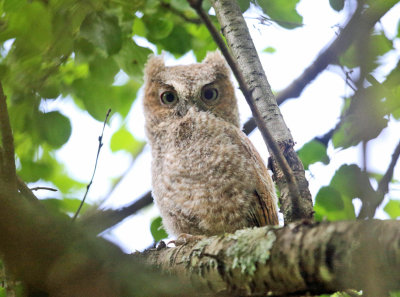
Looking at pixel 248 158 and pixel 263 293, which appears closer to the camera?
pixel 263 293

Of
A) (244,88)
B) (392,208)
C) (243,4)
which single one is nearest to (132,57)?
(243,4)

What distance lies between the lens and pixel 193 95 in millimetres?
3035

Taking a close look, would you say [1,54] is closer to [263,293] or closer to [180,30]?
[180,30]

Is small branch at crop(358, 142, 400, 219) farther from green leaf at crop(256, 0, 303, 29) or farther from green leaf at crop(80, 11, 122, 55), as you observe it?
green leaf at crop(80, 11, 122, 55)

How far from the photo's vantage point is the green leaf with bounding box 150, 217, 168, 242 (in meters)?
2.68

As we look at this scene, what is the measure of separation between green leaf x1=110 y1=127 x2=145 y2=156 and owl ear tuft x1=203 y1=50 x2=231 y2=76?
105cm

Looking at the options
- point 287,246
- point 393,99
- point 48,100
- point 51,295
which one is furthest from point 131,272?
point 48,100

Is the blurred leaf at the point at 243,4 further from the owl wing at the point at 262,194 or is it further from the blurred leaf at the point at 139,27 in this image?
the owl wing at the point at 262,194

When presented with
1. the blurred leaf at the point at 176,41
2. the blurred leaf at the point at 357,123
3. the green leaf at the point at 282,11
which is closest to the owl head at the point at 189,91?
the blurred leaf at the point at 176,41

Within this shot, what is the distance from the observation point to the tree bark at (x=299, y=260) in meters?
1.06

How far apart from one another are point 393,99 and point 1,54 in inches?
77.8

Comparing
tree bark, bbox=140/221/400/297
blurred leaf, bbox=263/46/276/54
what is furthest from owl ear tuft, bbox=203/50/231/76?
tree bark, bbox=140/221/400/297

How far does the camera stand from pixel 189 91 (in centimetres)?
303

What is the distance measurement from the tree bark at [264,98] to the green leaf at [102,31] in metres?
0.59
